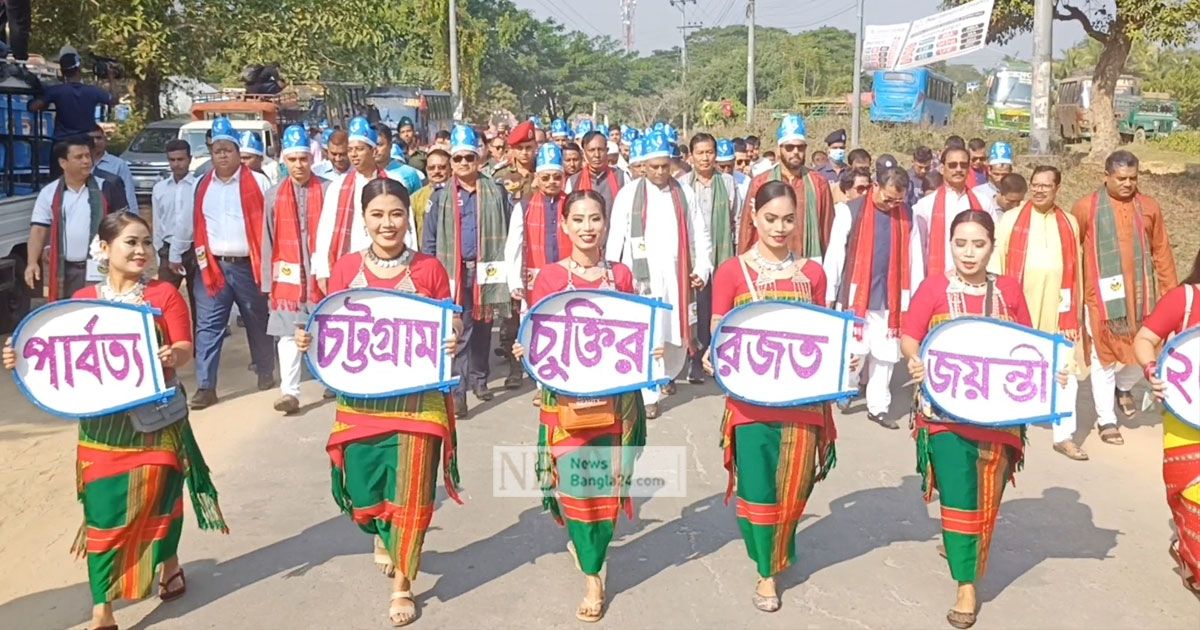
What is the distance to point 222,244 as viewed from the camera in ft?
24.1

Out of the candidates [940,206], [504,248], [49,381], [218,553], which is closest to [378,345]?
[49,381]

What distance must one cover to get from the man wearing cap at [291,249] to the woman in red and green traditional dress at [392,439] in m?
3.05

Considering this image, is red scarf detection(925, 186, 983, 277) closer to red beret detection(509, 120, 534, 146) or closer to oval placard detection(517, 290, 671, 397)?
red beret detection(509, 120, 534, 146)

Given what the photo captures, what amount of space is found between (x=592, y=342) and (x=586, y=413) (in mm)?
295

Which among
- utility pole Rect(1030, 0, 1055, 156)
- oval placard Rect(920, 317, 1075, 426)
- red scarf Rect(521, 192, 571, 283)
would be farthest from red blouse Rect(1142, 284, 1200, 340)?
utility pole Rect(1030, 0, 1055, 156)

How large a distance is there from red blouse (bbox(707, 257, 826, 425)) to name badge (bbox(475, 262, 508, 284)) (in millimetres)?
3230

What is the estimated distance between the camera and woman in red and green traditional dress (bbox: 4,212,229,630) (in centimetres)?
383

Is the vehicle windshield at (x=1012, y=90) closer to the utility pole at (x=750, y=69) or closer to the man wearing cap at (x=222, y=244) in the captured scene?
the utility pole at (x=750, y=69)

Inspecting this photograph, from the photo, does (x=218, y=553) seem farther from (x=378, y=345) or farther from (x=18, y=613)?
(x=378, y=345)

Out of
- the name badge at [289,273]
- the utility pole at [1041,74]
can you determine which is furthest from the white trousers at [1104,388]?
the utility pole at [1041,74]

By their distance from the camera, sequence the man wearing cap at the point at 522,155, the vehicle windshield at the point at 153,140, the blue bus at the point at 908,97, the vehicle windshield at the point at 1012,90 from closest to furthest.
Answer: the man wearing cap at the point at 522,155, the vehicle windshield at the point at 153,140, the vehicle windshield at the point at 1012,90, the blue bus at the point at 908,97

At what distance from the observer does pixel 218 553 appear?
477cm

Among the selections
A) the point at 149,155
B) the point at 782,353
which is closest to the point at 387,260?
the point at 782,353

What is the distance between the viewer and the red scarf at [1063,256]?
627 cm
